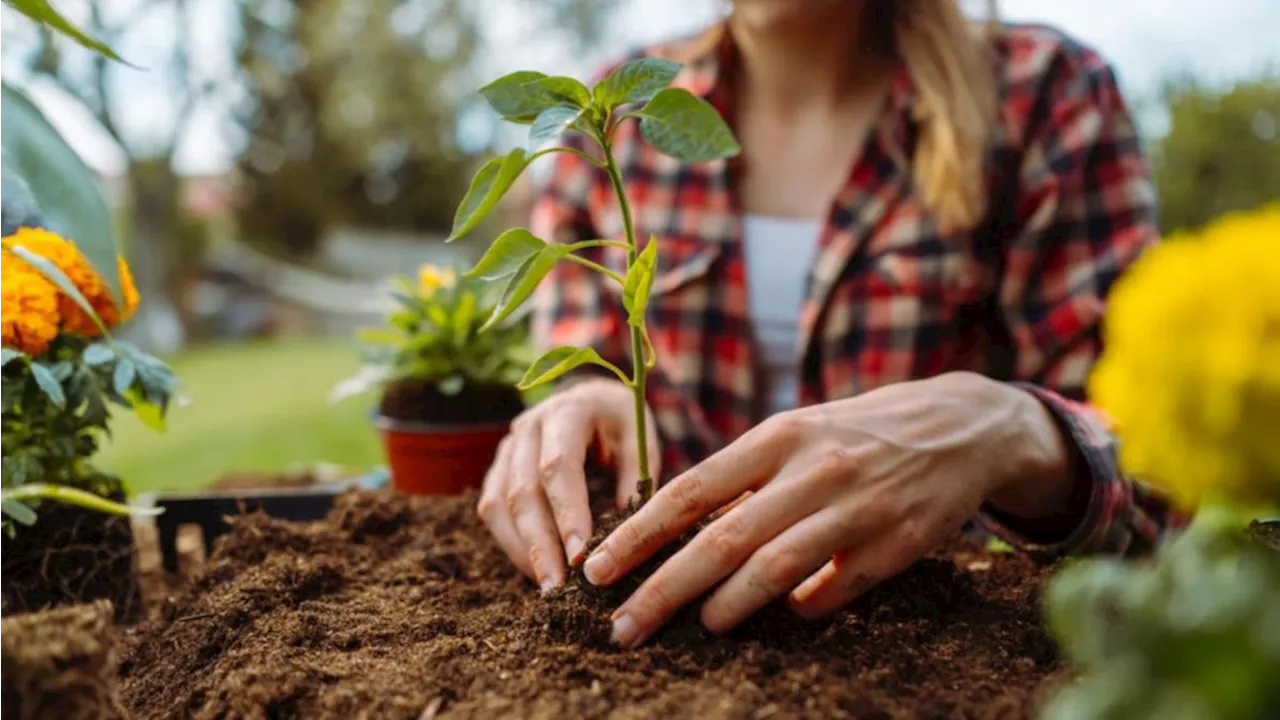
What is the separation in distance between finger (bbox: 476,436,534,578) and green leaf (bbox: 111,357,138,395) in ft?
1.10

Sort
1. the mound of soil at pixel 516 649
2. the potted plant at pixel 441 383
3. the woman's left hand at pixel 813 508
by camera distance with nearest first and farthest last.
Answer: the mound of soil at pixel 516 649
the woman's left hand at pixel 813 508
the potted plant at pixel 441 383

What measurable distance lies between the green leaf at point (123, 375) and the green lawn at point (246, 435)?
2.46ft

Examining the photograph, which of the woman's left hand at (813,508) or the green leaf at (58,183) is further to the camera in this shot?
the woman's left hand at (813,508)

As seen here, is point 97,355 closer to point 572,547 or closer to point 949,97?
point 572,547

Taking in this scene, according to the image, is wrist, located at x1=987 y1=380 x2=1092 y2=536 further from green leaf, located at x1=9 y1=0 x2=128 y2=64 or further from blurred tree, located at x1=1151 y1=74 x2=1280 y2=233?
blurred tree, located at x1=1151 y1=74 x2=1280 y2=233

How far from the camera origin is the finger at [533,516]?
817 mm

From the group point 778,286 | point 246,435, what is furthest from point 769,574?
point 246,435

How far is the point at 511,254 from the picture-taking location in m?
0.65

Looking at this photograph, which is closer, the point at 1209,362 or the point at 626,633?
the point at 1209,362

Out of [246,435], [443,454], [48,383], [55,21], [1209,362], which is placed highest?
[55,21]

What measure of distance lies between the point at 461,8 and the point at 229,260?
204 inches

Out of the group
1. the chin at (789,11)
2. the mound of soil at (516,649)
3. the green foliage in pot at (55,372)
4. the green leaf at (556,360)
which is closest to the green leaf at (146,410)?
the green foliage in pot at (55,372)

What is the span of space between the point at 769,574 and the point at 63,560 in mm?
636

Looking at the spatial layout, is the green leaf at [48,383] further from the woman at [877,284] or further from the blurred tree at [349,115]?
the blurred tree at [349,115]
